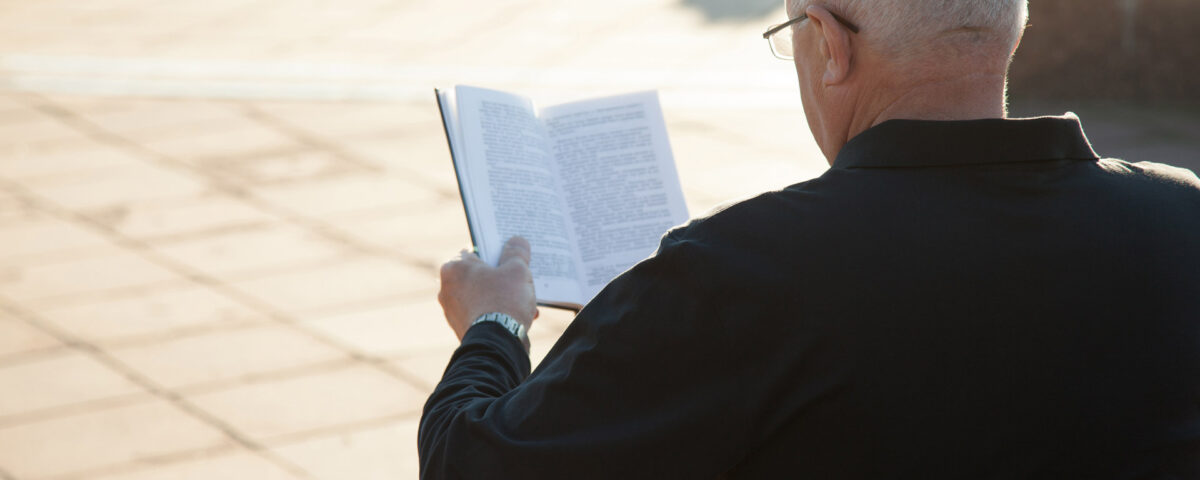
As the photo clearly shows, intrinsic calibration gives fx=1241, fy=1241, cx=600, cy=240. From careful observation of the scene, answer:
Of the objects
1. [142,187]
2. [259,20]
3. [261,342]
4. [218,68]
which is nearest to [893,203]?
[261,342]

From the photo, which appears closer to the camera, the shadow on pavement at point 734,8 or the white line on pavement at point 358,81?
the white line on pavement at point 358,81

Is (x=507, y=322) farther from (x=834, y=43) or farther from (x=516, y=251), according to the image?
(x=834, y=43)

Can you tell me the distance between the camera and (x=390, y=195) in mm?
4891

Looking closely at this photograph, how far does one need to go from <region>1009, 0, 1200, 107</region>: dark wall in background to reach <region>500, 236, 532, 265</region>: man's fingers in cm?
485

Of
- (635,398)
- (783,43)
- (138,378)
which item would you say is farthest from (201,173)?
(635,398)

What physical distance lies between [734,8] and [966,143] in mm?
6703

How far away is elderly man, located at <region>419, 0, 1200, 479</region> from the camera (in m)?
1.14

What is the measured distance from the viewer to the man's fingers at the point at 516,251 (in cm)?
168

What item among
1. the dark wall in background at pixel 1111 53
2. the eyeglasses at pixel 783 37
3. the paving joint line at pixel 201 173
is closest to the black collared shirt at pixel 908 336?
the eyeglasses at pixel 783 37

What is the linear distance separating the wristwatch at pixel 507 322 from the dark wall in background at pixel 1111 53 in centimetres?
499

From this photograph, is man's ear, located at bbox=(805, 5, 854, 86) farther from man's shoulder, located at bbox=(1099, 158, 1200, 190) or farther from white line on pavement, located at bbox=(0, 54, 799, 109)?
white line on pavement, located at bbox=(0, 54, 799, 109)

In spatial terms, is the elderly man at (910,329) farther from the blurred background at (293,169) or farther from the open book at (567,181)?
the blurred background at (293,169)

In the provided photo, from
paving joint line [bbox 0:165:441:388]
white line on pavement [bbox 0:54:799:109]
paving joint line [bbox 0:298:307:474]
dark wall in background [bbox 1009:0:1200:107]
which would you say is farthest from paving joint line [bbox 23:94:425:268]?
dark wall in background [bbox 1009:0:1200:107]

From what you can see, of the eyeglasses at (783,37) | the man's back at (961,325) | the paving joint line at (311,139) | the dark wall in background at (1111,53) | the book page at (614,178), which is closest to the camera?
the man's back at (961,325)
